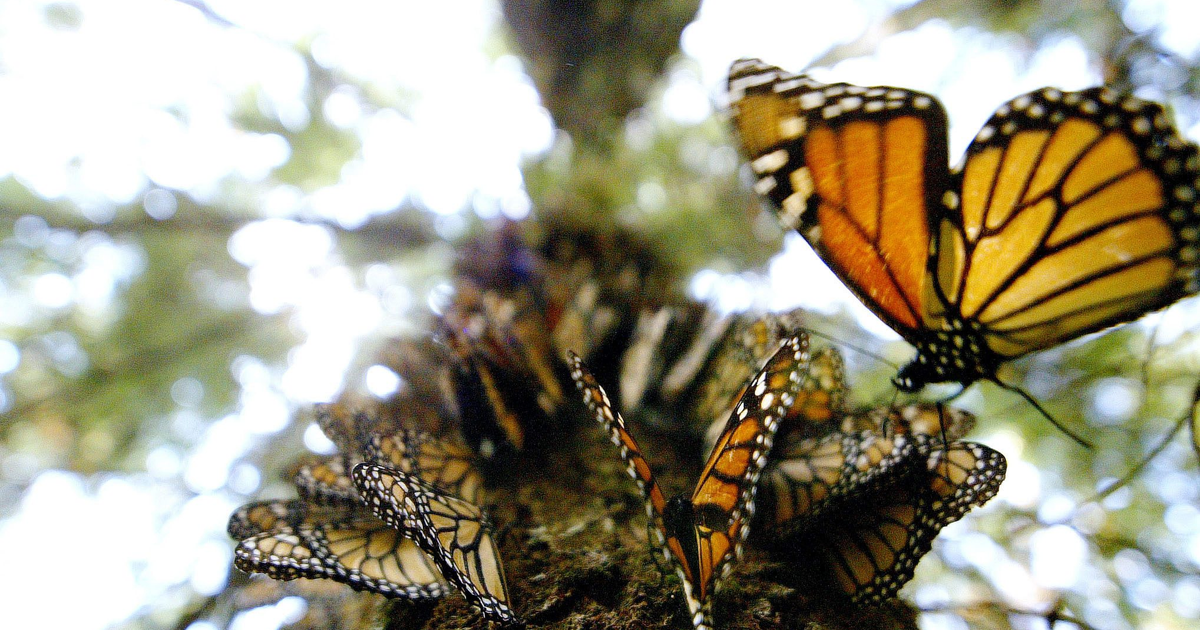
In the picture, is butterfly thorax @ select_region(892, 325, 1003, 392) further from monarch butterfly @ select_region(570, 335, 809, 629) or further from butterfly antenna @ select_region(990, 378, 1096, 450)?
monarch butterfly @ select_region(570, 335, 809, 629)

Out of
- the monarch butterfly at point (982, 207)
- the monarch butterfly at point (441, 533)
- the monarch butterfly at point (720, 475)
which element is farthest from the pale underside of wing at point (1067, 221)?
the monarch butterfly at point (441, 533)

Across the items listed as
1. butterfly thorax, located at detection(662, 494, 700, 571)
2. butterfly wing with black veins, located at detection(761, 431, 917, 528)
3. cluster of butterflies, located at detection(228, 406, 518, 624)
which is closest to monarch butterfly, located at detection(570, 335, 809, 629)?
butterfly thorax, located at detection(662, 494, 700, 571)

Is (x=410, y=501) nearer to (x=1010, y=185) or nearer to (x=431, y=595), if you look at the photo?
(x=431, y=595)

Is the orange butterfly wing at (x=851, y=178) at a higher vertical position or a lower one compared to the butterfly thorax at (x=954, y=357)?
higher

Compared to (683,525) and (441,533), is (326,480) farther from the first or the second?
(683,525)

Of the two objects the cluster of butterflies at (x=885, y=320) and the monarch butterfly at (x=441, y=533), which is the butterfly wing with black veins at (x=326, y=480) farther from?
the monarch butterfly at (x=441, y=533)

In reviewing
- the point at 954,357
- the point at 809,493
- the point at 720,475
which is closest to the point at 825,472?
the point at 809,493
